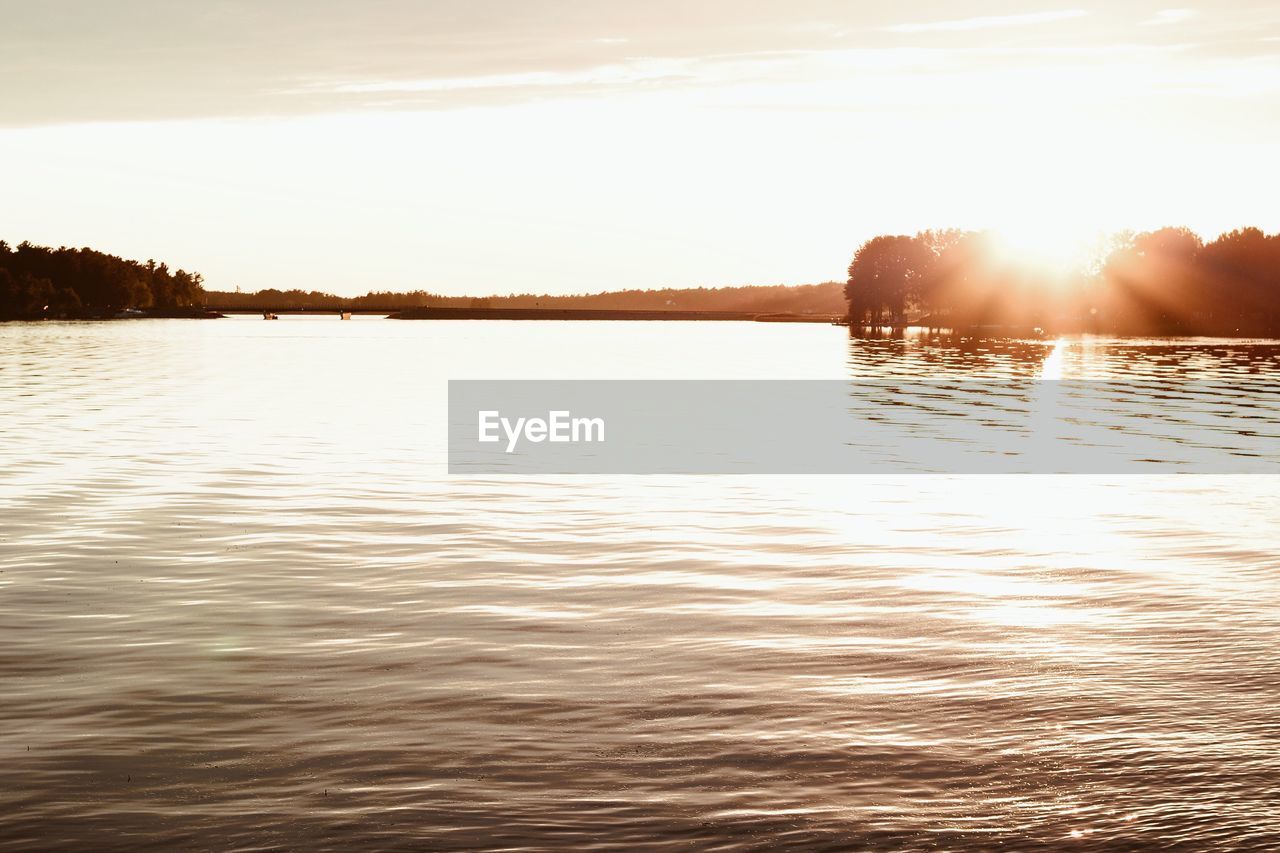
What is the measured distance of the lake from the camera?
443 inches

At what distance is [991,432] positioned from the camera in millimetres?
56281

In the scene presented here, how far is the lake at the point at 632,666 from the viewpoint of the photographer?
1126 centimetres

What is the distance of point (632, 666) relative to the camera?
1628cm

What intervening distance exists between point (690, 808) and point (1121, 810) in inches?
142

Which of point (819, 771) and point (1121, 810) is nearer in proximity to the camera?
point (1121, 810)

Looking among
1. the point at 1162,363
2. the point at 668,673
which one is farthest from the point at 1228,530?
the point at 1162,363

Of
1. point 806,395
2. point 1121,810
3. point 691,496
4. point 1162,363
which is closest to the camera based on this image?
point 1121,810

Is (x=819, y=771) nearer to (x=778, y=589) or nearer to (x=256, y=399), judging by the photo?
(x=778, y=589)

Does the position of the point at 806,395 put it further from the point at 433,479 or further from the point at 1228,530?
the point at 1228,530

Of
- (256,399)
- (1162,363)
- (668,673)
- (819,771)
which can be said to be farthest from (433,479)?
A: (1162,363)

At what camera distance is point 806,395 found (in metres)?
82.8

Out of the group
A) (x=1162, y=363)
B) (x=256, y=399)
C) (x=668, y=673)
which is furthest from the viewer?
(x=1162, y=363)

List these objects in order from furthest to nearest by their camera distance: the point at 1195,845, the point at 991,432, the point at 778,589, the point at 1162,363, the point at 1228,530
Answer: the point at 1162,363
the point at 991,432
the point at 1228,530
the point at 778,589
the point at 1195,845

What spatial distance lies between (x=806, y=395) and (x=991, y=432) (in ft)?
88.3
